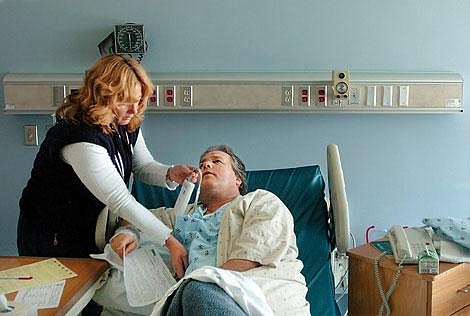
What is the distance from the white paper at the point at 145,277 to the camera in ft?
7.60

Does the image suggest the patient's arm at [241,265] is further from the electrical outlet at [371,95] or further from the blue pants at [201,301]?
the electrical outlet at [371,95]

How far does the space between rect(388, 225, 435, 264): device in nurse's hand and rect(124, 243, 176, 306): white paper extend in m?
0.91

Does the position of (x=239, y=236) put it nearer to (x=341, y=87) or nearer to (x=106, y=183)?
(x=106, y=183)

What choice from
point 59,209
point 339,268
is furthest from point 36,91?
point 339,268

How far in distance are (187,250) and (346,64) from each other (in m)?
1.48

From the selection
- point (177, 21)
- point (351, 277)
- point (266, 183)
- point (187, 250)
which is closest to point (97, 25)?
point (177, 21)

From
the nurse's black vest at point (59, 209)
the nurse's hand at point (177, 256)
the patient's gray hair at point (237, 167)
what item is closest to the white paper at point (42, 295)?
the nurse's hand at point (177, 256)

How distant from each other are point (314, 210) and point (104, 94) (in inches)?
42.2

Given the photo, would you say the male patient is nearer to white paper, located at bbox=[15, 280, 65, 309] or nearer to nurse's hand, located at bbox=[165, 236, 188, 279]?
nurse's hand, located at bbox=[165, 236, 188, 279]

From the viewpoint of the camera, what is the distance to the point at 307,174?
3033 mm

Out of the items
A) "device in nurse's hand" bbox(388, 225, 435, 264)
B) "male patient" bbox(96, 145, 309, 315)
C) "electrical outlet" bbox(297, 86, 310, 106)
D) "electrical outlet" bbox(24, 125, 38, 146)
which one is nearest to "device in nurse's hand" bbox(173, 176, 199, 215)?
"male patient" bbox(96, 145, 309, 315)

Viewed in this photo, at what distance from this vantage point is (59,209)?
258 cm

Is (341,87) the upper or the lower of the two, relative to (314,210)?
upper

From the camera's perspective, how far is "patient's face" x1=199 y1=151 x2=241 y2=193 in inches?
106
